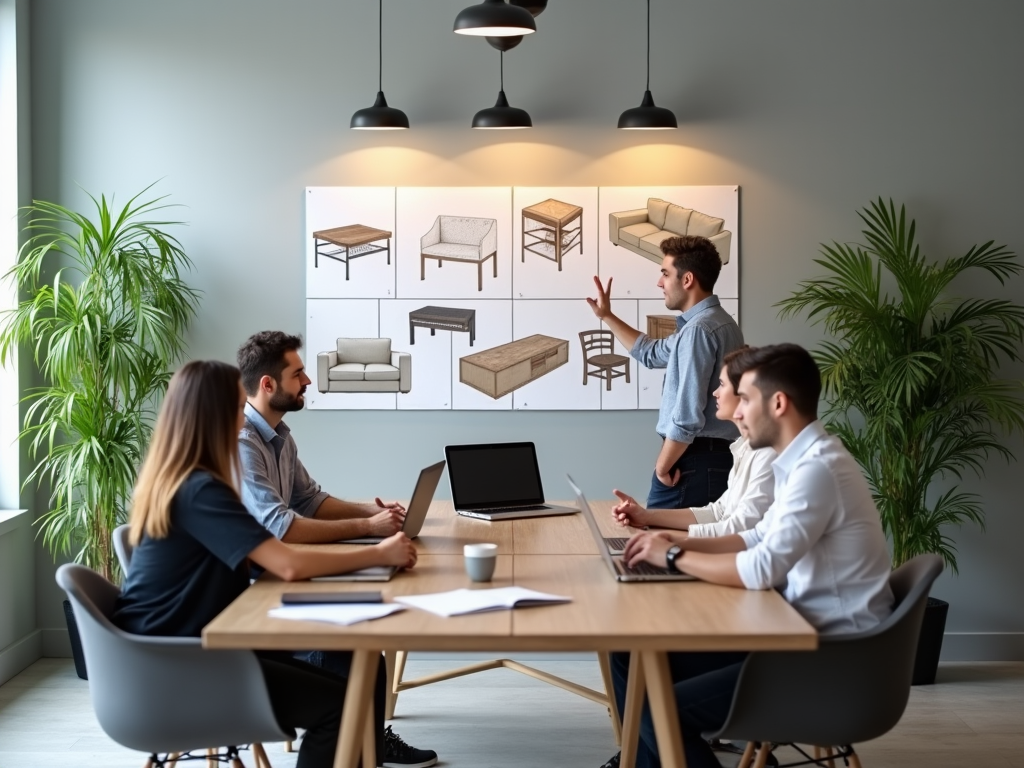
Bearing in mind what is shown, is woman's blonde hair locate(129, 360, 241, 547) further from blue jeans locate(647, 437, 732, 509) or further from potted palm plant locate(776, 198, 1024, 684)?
potted palm plant locate(776, 198, 1024, 684)

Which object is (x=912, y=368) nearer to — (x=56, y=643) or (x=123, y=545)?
(x=123, y=545)

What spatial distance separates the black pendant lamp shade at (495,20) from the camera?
330 centimetres

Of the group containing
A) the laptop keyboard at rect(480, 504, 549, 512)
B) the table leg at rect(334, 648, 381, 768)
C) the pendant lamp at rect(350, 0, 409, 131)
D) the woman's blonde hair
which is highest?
the pendant lamp at rect(350, 0, 409, 131)

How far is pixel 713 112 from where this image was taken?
5.32m

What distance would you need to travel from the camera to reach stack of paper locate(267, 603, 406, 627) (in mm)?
2436

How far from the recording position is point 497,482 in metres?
4.14

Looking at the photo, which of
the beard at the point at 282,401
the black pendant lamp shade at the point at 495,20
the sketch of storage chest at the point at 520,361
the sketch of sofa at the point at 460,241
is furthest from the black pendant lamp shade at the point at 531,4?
the sketch of storage chest at the point at 520,361

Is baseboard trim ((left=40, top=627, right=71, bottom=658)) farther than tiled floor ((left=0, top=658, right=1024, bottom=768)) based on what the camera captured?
Yes

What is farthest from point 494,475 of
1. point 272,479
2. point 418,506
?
point 272,479

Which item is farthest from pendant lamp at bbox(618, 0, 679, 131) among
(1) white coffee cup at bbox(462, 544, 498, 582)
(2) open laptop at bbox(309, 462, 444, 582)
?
(1) white coffee cup at bbox(462, 544, 498, 582)

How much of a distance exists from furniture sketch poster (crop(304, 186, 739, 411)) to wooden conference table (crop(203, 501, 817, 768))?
231 cm

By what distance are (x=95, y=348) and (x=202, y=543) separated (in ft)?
8.01

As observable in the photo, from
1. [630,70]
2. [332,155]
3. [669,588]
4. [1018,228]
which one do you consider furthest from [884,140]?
[669,588]

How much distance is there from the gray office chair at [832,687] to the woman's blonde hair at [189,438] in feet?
4.42
